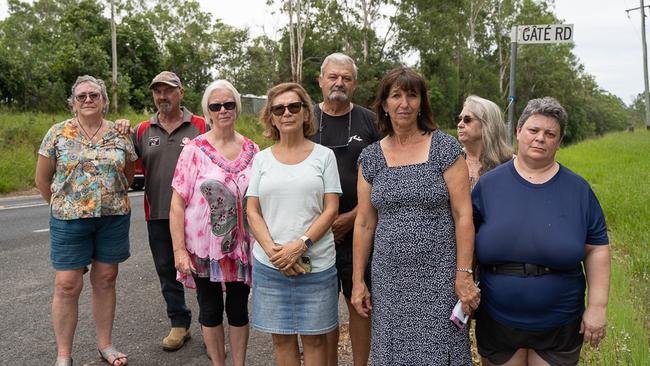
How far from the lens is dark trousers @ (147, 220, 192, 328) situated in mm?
4238

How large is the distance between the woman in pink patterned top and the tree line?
18.9 m

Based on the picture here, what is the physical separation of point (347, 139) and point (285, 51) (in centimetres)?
3278

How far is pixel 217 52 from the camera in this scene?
40.2m

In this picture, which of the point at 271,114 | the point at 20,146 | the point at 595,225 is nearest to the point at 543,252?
the point at 595,225

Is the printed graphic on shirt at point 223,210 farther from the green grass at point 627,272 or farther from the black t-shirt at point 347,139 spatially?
the green grass at point 627,272

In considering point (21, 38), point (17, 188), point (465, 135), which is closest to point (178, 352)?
point (465, 135)

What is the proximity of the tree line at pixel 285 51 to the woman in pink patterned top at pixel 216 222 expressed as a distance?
18861mm

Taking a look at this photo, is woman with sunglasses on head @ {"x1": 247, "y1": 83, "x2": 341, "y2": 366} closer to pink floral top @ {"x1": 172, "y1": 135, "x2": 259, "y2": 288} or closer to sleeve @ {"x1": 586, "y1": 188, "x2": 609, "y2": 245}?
pink floral top @ {"x1": 172, "y1": 135, "x2": 259, "y2": 288}

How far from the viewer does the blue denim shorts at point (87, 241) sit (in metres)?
3.59

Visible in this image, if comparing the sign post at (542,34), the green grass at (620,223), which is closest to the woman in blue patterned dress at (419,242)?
the green grass at (620,223)

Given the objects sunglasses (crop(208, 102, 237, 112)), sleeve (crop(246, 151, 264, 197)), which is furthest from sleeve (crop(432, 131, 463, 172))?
sunglasses (crop(208, 102, 237, 112))

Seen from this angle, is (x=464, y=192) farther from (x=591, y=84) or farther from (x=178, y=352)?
(x=591, y=84)

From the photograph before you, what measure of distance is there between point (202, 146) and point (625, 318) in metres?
2.91

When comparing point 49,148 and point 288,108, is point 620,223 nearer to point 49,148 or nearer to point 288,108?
point 288,108
